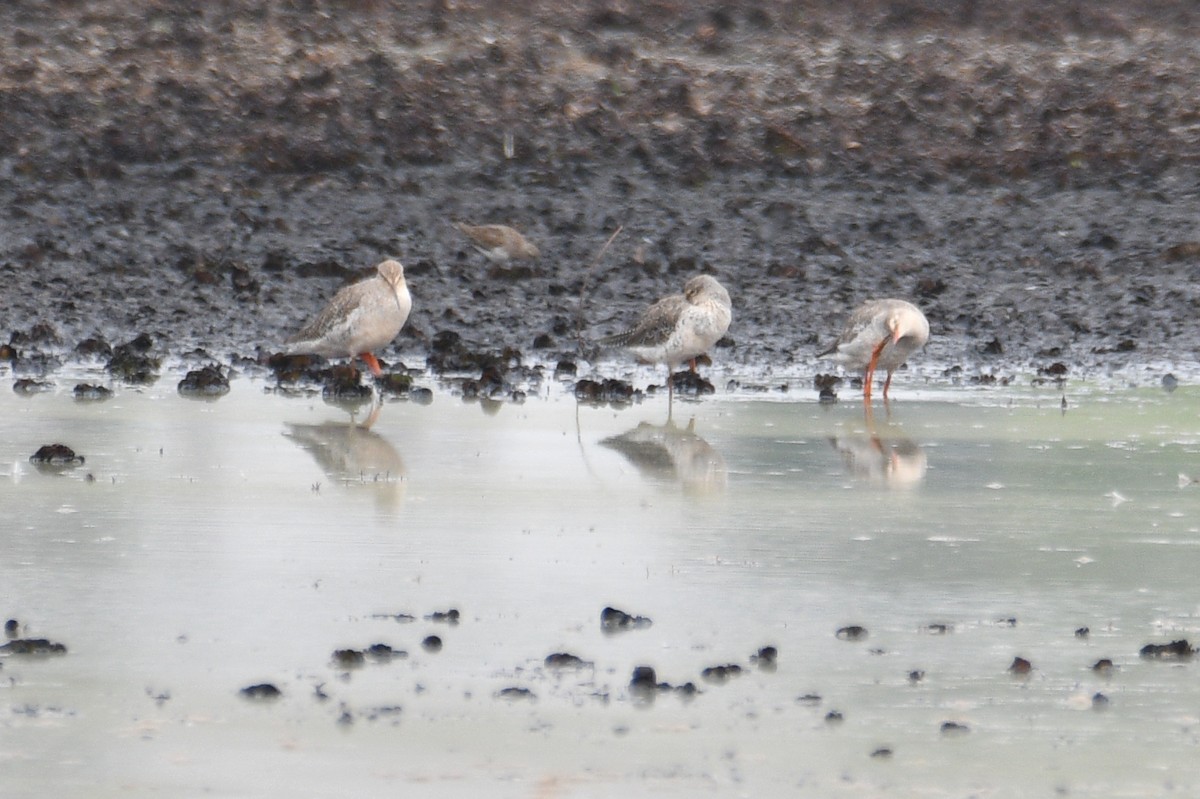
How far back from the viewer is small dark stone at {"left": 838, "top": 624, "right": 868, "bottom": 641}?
220 inches

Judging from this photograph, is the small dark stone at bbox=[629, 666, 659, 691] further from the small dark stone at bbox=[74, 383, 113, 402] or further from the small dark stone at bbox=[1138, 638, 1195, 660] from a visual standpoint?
the small dark stone at bbox=[74, 383, 113, 402]

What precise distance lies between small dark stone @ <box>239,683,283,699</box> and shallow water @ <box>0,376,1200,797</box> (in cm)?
2

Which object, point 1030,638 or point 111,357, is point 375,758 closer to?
point 1030,638

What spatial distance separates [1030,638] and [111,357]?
24.8 ft

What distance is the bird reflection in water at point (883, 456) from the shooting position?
8.36 m

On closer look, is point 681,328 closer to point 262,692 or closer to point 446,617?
point 446,617

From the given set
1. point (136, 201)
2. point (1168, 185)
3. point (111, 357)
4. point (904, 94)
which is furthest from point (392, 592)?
point (904, 94)

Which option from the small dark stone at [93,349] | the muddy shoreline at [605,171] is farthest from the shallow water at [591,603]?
the muddy shoreline at [605,171]

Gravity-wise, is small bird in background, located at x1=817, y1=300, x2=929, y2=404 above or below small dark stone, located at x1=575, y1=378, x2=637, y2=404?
above

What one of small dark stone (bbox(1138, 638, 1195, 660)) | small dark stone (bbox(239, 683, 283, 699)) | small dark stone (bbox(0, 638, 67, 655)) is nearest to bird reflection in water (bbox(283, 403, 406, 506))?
small dark stone (bbox(0, 638, 67, 655))

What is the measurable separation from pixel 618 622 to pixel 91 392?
5.57 meters

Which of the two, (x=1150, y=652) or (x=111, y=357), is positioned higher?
(x=111, y=357)

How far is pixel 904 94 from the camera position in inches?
865

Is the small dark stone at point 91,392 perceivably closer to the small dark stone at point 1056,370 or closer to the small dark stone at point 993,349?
the small dark stone at point 1056,370
